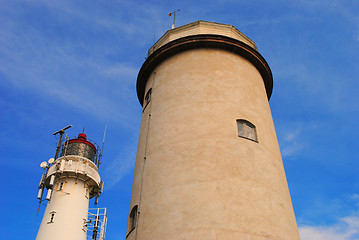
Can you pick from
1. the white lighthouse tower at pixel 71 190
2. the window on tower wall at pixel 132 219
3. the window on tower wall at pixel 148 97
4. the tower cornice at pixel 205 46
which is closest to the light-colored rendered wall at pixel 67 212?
the white lighthouse tower at pixel 71 190

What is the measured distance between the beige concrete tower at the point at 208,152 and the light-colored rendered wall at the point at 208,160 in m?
0.03

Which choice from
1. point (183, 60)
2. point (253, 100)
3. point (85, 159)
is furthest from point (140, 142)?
point (85, 159)

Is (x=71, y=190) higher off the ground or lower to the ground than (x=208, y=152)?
higher

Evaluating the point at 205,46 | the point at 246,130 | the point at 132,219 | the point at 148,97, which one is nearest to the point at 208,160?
the point at 246,130

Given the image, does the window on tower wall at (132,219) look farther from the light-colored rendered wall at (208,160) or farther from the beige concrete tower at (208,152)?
the light-colored rendered wall at (208,160)

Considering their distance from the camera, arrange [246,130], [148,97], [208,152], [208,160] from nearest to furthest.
→ [208,160], [208,152], [246,130], [148,97]

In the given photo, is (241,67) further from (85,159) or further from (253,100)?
(85,159)

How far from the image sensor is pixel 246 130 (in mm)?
14031

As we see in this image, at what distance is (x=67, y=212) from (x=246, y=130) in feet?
74.3

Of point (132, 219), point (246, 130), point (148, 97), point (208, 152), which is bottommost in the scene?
point (132, 219)

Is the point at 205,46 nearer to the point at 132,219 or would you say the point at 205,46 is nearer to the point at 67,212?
the point at 132,219

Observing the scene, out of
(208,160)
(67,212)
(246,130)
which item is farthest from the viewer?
(67,212)

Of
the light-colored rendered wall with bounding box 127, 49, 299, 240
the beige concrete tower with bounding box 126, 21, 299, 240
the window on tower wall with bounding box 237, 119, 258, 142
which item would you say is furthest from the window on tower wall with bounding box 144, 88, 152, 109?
the window on tower wall with bounding box 237, 119, 258, 142

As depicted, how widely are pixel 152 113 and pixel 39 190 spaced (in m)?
23.9
